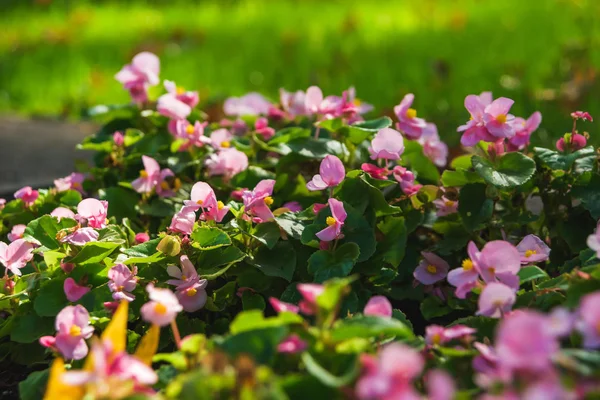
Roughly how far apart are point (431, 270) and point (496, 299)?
0.39 metres

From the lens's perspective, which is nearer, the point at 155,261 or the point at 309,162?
the point at 155,261

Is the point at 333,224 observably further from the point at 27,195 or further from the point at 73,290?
the point at 27,195

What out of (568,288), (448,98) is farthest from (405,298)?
(448,98)

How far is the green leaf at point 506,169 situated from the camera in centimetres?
127

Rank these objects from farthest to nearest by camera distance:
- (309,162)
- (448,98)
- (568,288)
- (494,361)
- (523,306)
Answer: (448,98), (309,162), (523,306), (568,288), (494,361)

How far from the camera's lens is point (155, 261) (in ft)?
3.86

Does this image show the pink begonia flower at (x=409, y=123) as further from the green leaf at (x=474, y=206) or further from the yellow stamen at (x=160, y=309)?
the yellow stamen at (x=160, y=309)

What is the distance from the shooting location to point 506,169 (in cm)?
132

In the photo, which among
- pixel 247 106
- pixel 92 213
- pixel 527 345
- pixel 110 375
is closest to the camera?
pixel 527 345

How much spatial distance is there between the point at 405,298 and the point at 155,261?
0.52 meters

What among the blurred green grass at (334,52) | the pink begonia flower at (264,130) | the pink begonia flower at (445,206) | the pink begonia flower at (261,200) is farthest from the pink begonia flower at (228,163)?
the blurred green grass at (334,52)

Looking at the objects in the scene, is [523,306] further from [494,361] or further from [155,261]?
[155,261]

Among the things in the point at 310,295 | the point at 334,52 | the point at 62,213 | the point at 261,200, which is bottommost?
the point at 334,52

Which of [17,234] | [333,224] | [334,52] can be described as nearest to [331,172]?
[333,224]
